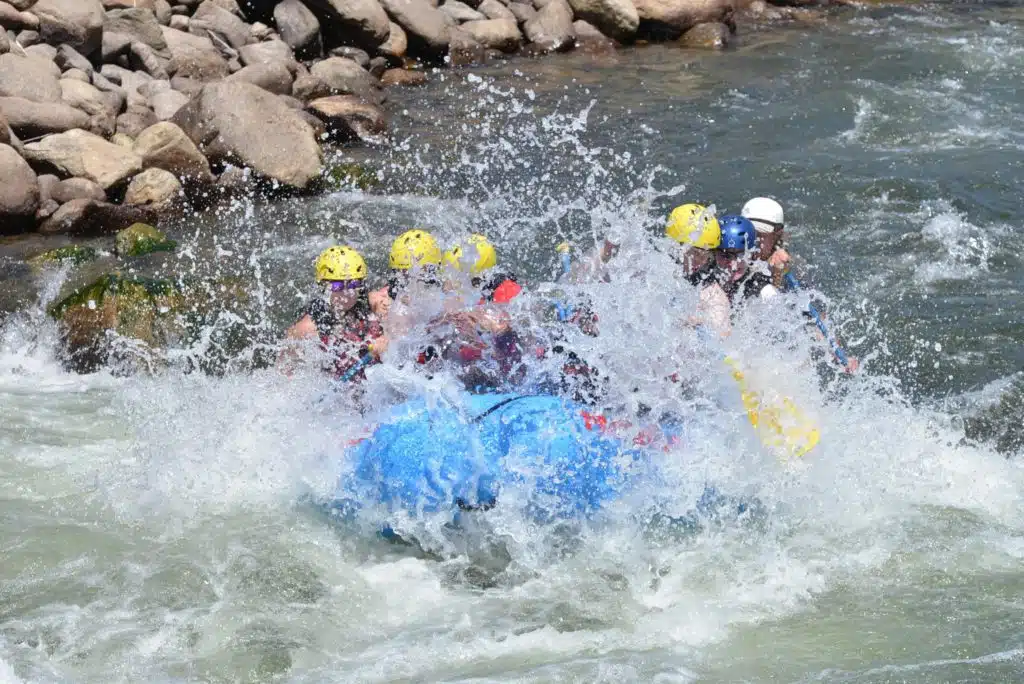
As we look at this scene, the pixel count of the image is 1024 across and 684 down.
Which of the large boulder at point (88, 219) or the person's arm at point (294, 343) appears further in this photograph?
the large boulder at point (88, 219)

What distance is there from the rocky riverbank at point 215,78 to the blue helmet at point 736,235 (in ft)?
19.0

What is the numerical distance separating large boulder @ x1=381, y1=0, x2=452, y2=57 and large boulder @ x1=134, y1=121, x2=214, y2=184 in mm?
5152

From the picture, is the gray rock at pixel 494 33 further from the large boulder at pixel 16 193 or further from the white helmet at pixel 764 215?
the white helmet at pixel 764 215

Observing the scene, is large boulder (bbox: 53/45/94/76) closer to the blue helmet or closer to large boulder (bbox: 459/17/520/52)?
large boulder (bbox: 459/17/520/52)

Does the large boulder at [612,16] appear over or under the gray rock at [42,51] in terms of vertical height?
over

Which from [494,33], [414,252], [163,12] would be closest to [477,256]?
[414,252]

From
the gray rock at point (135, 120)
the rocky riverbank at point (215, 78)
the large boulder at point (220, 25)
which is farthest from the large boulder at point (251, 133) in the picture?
the large boulder at point (220, 25)

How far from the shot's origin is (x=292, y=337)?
6.80m

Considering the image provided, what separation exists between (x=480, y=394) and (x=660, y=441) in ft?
3.32

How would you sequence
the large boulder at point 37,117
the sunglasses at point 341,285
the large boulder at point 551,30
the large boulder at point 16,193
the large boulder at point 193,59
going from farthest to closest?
1. the large boulder at point 551,30
2. the large boulder at point 193,59
3. the large boulder at point 37,117
4. the large boulder at point 16,193
5. the sunglasses at point 341,285

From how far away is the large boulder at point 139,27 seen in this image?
43.8 feet

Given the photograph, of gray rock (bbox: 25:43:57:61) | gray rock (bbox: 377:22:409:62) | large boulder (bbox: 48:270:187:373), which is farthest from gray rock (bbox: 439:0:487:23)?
large boulder (bbox: 48:270:187:373)

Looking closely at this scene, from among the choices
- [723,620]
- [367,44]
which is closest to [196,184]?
[367,44]

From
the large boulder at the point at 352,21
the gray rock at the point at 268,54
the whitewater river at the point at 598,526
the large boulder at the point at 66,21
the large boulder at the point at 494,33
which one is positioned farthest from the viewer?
the large boulder at the point at 494,33
